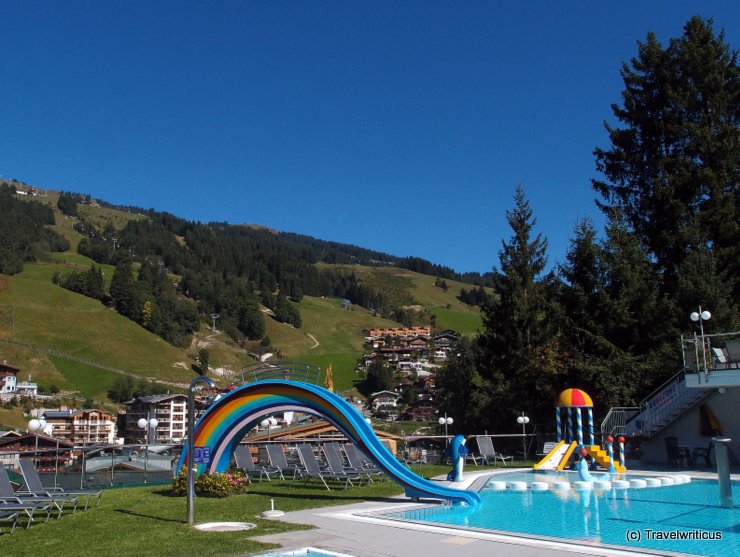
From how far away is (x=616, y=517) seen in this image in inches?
433

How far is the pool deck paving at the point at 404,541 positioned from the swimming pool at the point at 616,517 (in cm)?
53

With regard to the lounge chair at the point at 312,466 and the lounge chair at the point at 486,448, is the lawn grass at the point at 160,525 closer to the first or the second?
the lounge chair at the point at 312,466

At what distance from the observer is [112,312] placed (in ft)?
363

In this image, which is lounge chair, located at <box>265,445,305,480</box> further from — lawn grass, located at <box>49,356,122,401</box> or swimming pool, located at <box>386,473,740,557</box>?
lawn grass, located at <box>49,356,122,401</box>

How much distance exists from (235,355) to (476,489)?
108238 mm

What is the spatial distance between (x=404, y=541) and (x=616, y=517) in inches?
175

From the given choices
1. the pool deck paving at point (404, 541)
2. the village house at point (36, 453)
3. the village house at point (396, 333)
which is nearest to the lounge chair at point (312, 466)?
the pool deck paving at point (404, 541)

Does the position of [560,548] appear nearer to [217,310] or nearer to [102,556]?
[102,556]

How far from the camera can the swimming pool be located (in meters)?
8.74

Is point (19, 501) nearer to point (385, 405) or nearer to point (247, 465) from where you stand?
point (247, 465)

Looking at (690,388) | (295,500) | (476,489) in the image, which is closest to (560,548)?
(295,500)

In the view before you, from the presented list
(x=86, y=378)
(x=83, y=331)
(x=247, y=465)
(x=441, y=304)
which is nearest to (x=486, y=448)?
(x=247, y=465)

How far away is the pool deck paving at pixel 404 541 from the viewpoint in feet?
25.7

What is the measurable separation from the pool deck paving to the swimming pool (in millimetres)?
532
